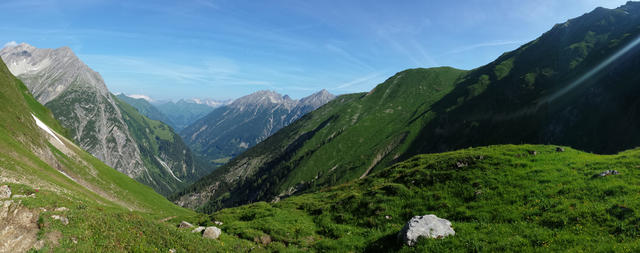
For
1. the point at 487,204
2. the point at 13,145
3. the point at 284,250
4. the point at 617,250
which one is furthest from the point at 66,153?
the point at 617,250

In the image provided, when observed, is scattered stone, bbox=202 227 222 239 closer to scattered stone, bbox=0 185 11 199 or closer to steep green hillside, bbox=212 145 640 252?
steep green hillside, bbox=212 145 640 252

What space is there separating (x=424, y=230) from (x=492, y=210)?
26.2 ft

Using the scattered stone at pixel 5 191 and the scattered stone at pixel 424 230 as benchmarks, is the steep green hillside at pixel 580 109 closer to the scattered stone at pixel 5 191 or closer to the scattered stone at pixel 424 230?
the scattered stone at pixel 424 230

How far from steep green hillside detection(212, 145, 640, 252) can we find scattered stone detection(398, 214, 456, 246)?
0.45 metres

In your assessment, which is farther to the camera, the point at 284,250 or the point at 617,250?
the point at 284,250

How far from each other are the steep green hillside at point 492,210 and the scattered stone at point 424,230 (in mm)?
449

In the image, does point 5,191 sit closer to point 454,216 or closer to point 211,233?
point 211,233

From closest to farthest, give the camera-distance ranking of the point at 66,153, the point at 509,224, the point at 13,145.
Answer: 1. the point at 509,224
2. the point at 13,145
3. the point at 66,153

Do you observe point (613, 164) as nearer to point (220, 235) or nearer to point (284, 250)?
point (284, 250)

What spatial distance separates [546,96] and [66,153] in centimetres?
24338

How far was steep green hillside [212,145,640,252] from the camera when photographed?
48.2 feet

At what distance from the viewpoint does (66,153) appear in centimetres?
7694

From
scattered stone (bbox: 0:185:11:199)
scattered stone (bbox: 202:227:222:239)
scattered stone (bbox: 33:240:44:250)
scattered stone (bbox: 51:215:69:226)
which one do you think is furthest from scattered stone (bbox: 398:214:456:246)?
scattered stone (bbox: 0:185:11:199)

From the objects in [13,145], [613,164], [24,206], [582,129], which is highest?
[13,145]
